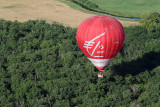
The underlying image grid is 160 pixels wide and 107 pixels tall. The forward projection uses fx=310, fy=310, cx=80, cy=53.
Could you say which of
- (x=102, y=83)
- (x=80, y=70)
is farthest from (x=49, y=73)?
(x=102, y=83)

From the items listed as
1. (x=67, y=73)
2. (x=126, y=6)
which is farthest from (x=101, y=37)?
(x=126, y=6)

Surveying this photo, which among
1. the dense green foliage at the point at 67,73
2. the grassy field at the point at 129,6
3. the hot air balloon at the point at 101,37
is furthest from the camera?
the grassy field at the point at 129,6

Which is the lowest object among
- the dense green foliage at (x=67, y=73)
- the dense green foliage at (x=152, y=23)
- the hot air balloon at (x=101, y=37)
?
the dense green foliage at (x=67, y=73)

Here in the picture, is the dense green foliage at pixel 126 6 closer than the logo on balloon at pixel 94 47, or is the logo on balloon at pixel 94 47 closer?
the logo on balloon at pixel 94 47

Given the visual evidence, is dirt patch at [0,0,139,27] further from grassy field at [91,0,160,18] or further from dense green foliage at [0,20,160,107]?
grassy field at [91,0,160,18]

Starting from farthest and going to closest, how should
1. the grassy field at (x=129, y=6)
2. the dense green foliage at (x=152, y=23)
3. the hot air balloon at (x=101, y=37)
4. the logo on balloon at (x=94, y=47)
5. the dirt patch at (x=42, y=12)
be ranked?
the grassy field at (x=129, y=6) → the dirt patch at (x=42, y=12) → the dense green foliage at (x=152, y=23) → the logo on balloon at (x=94, y=47) → the hot air balloon at (x=101, y=37)

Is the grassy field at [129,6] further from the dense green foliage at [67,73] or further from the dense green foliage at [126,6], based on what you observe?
the dense green foliage at [67,73]

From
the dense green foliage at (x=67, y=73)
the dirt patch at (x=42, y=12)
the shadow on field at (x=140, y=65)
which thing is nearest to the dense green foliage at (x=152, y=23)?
the dense green foliage at (x=67, y=73)

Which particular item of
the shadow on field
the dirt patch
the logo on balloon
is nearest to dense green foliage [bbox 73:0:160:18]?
the dirt patch
